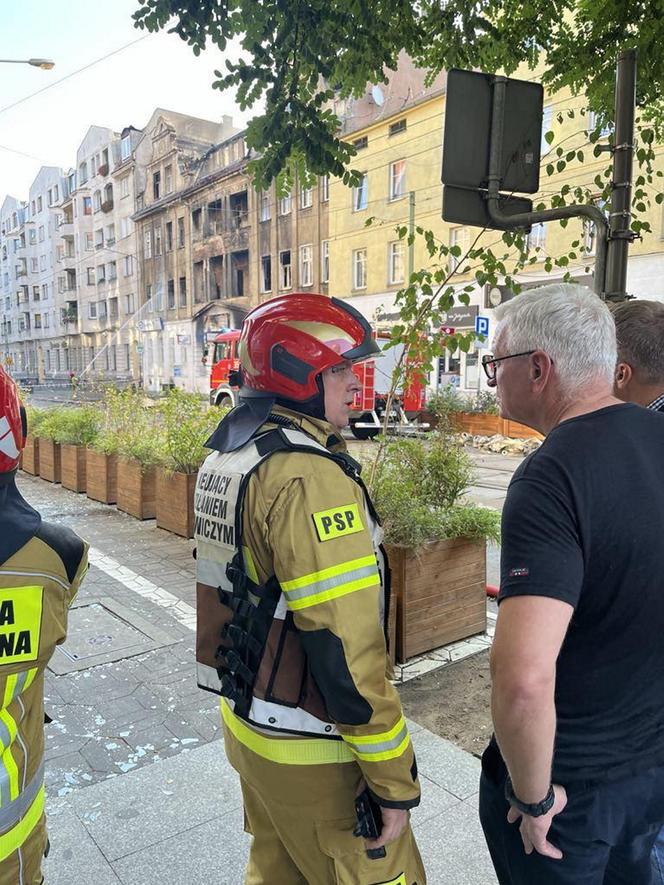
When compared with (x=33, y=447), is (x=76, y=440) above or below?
above

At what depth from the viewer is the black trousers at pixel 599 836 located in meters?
1.41

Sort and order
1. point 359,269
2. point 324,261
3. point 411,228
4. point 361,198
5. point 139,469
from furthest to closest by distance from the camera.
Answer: point 324,261, point 359,269, point 361,198, point 139,469, point 411,228

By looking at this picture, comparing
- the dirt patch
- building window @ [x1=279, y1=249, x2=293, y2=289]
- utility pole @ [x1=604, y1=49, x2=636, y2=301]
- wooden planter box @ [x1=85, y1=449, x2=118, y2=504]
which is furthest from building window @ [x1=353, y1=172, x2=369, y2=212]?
the dirt patch

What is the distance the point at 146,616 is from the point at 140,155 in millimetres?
48701

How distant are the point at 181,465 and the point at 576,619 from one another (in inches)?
225

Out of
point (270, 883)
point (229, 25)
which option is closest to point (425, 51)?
point (229, 25)

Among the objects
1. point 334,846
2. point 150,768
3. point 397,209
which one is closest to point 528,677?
point 334,846

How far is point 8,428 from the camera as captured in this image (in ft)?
4.64

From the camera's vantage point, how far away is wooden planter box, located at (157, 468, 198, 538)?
652 cm

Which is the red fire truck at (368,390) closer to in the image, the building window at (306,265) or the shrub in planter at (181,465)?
the shrub in planter at (181,465)

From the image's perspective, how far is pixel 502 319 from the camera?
163cm

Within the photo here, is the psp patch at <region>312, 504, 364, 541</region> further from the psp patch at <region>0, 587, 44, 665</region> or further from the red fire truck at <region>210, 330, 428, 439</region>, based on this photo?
the red fire truck at <region>210, 330, 428, 439</region>

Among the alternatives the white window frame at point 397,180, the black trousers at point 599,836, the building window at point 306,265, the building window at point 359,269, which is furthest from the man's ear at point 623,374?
the building window at point 306,265

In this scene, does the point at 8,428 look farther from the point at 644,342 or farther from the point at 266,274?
the point at 266,274
